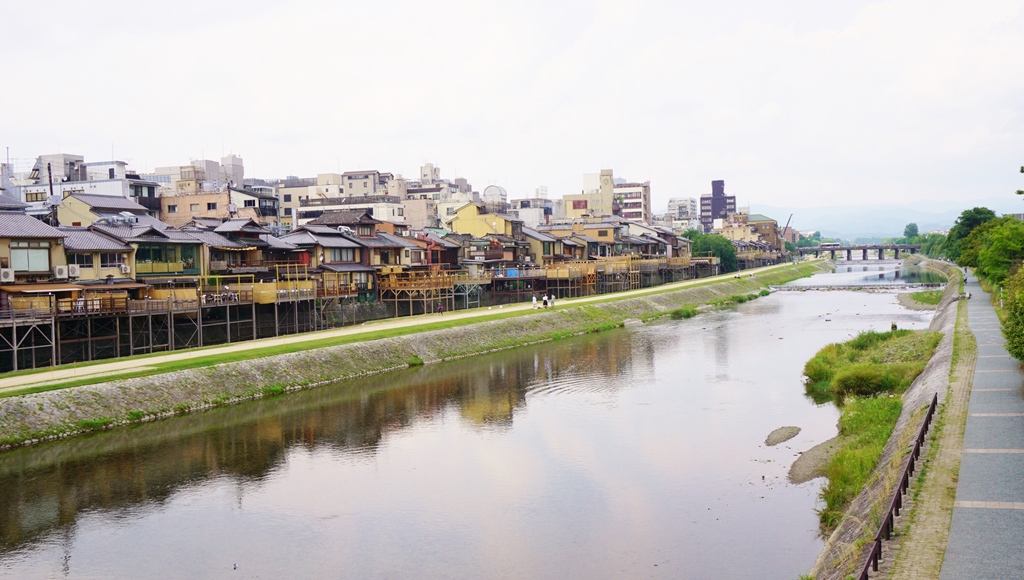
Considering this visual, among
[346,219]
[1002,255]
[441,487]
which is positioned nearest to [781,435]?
[441,487]

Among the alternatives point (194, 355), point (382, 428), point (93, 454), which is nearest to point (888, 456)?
point (382, 428)

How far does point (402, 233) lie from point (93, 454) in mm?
53582

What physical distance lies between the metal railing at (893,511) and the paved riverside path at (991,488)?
971mm

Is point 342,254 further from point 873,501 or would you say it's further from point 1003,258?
point 873,501

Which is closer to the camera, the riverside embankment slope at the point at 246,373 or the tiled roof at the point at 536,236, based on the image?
the riverside embankment slope at the point at 246,373

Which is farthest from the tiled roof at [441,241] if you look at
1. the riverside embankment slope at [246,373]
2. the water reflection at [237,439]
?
the water reflection at [237,439]

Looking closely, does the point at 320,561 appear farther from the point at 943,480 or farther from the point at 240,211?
the point at 240,211

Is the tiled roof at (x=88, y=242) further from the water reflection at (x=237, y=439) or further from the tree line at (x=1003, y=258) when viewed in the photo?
the tree line at (x=1003, y=258)

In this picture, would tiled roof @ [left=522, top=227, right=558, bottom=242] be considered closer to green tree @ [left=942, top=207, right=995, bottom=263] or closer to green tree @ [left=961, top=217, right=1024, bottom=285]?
green tree @ [left=961, top=217, right=1024, bottom=285]

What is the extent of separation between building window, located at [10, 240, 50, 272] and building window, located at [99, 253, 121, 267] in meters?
3.37

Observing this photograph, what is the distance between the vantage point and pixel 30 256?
134ft

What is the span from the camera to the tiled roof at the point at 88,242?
43.1m

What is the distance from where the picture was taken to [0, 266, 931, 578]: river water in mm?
18703

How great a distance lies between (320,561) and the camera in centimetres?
1869
